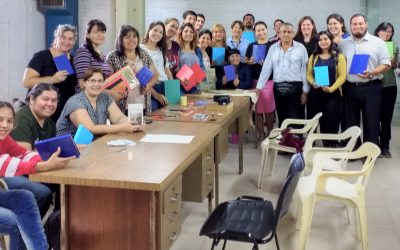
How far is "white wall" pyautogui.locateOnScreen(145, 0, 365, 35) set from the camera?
343 inches

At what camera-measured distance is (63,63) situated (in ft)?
13.5

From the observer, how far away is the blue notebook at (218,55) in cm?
643

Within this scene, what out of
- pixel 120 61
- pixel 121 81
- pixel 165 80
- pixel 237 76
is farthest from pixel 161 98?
pixel 237 76

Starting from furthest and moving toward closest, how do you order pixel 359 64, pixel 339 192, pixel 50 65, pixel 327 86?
pixel 327 86 < pixel 359 64 < pixel 50 65 < pixel 339 192

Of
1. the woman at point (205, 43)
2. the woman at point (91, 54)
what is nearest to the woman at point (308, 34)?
the woman at point (205, 43)

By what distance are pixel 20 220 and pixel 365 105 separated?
3982 mm

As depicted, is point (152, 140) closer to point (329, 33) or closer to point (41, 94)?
point (41, 94)

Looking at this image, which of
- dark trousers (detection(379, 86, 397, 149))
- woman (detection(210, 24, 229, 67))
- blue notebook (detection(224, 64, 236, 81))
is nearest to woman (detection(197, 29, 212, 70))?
woman (detection(210, 24, 229, 67))

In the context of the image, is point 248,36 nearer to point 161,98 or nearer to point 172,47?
point 172,47

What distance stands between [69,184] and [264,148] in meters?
2.55

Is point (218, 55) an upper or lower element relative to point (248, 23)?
lower

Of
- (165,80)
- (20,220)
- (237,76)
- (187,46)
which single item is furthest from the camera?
(237,76)

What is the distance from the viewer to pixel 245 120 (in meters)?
5.62

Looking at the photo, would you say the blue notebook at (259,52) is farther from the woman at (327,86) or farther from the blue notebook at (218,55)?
the woman at (327,86)
